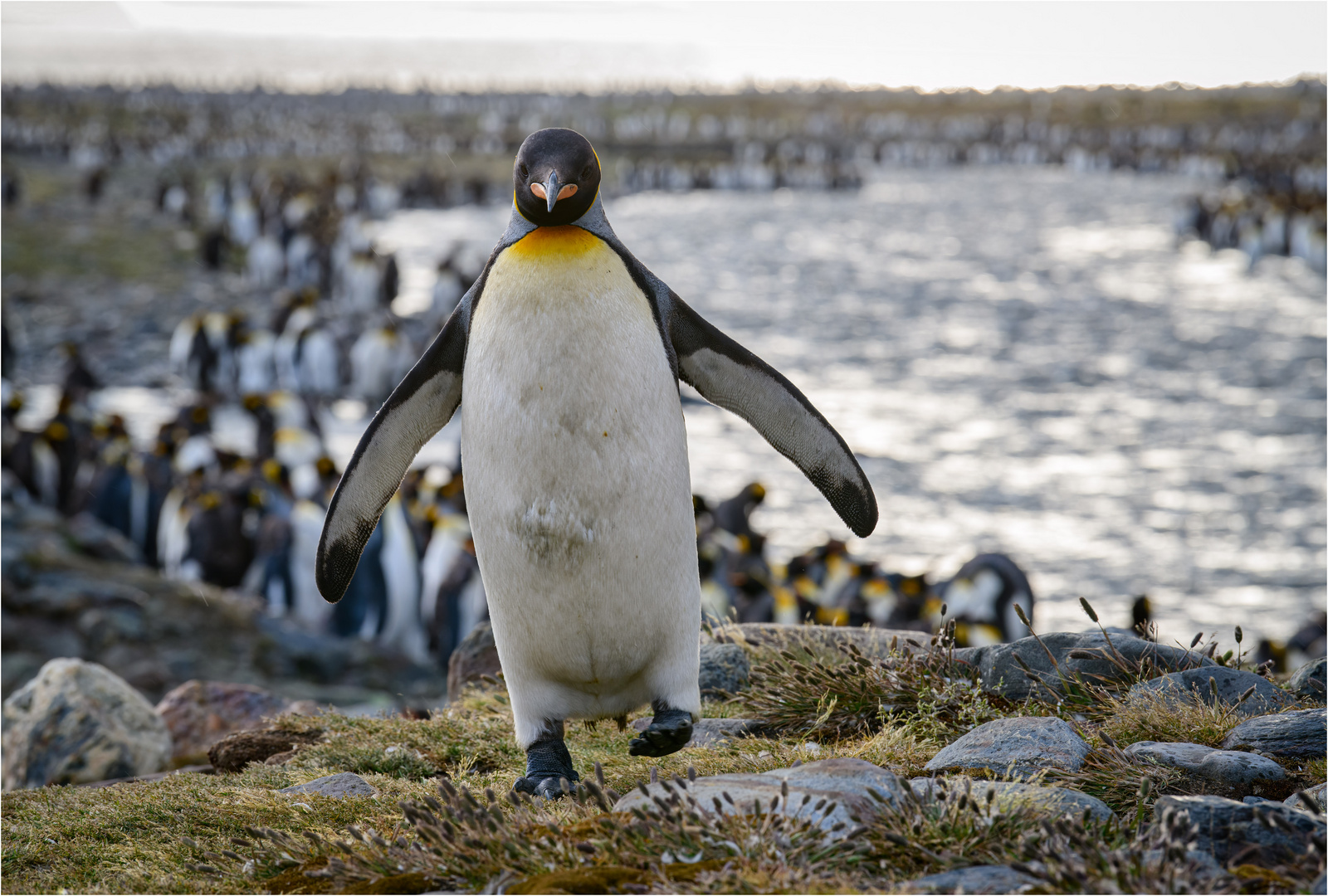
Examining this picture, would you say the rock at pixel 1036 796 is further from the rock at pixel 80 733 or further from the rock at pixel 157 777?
the rock at pixel 80 733

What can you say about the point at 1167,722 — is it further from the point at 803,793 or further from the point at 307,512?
the point at 307,512

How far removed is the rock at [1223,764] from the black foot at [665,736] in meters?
1.28

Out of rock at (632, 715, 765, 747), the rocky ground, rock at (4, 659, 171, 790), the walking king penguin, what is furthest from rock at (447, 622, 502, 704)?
the walking king penguin

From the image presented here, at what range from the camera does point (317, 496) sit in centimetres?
1002

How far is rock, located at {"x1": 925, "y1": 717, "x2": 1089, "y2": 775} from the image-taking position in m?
3.20

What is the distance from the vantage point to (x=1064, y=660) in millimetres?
4074

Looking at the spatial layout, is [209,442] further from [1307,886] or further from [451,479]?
[1307,886]

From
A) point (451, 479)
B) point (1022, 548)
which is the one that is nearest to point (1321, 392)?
point (1022, 548)

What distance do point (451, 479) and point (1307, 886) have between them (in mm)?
8367

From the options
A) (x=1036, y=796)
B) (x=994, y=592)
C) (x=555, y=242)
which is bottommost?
(x=994, y=592)

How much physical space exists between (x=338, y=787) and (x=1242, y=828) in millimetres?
2605

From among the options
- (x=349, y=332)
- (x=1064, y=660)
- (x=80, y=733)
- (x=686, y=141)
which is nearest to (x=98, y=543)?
(x=80, y=733)

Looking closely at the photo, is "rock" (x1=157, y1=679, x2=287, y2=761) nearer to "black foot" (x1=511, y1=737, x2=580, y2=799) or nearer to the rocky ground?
the rocky ground

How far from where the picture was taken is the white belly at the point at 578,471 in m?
3.36
